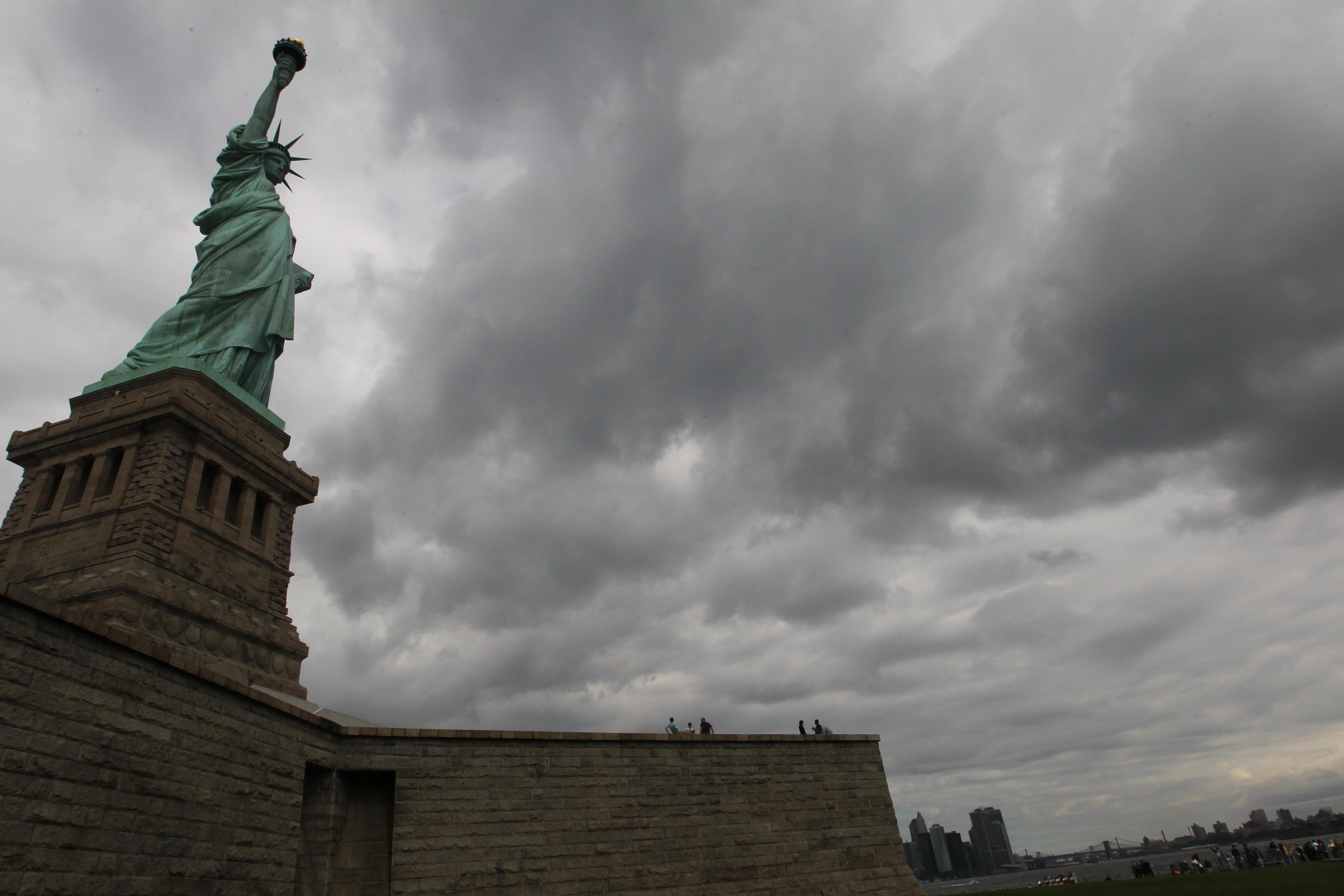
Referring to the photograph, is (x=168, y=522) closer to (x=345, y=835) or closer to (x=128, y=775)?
(x=345, y=835)

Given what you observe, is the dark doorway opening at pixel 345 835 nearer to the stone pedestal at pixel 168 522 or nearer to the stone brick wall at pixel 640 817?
the stone brick wall at pixel 640 817

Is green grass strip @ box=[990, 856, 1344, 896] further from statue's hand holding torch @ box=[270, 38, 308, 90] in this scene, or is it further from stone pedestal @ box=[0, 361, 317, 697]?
statue's hand holding torch @ box=[270, 38, 308, 90]

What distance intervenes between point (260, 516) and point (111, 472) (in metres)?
4.19

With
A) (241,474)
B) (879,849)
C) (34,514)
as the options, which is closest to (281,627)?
(241,474)

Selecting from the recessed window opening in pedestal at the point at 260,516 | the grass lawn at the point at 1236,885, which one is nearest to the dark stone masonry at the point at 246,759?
the recessed window opening in pedestal at the point at 260,516

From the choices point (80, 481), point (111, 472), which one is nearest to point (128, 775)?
point (111, 472)

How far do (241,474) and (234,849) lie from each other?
602 inches

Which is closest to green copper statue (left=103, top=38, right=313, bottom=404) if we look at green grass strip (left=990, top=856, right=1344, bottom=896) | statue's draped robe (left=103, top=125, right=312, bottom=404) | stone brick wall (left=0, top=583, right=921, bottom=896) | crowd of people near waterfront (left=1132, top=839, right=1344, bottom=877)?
statue's draped robe (left=103, top=125, right=312, bottom=404)

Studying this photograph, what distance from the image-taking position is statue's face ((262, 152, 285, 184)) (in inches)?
1235

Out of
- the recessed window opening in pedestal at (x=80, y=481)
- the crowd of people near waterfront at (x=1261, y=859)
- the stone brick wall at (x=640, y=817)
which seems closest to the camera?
the stone brick wall at (x=640, y=817)

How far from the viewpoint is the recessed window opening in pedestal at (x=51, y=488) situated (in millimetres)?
21672

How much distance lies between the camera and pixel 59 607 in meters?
8.56

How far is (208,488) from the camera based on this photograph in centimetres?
2238

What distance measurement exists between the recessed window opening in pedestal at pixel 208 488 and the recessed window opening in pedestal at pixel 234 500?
477 millimetres
